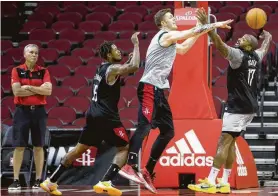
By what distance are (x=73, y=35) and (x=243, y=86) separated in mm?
8740

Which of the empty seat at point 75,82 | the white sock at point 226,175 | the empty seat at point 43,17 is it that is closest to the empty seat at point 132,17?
the empty seat at point 43,17

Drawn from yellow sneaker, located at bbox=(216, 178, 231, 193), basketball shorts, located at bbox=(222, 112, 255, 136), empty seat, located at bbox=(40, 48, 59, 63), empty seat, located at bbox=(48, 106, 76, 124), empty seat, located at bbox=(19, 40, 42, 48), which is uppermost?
empty seat, located at bbox=(19, 40, 42, 48)

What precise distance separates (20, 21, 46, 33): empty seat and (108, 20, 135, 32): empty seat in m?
1.83

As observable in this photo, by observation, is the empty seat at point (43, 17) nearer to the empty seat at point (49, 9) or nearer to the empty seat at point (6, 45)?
the empty seat at point (49, 9)

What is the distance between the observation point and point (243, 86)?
30.3ft

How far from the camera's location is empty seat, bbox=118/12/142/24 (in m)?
17.6

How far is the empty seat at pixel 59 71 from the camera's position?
15.6m

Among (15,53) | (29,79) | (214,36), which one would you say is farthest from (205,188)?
(15,53)

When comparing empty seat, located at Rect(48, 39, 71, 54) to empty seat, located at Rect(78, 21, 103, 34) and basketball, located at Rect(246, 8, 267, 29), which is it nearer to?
empty seat, located at Rect(78, 21, 103, 34)

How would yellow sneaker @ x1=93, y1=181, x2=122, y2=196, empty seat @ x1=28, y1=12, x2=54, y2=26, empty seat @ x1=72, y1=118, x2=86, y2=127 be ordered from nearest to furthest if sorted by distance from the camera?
yellow sneaker @ x1=93, y1=181, x2=122, y2=196, empty seat @ x1=72, y1=118, x2=86, y2=127, empty seat @ x1=28, y1=12, x2=54, y2=26

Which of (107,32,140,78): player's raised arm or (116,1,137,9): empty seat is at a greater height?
(116,1,137,9): empty seat

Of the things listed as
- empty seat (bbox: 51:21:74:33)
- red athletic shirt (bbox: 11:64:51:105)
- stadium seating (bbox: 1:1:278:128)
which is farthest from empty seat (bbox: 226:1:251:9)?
red athletic shirt (bbox: 11:64:51:105)

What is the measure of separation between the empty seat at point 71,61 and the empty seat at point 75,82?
2.77 feet

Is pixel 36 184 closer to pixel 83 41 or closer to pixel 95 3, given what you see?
pixel 83 41
